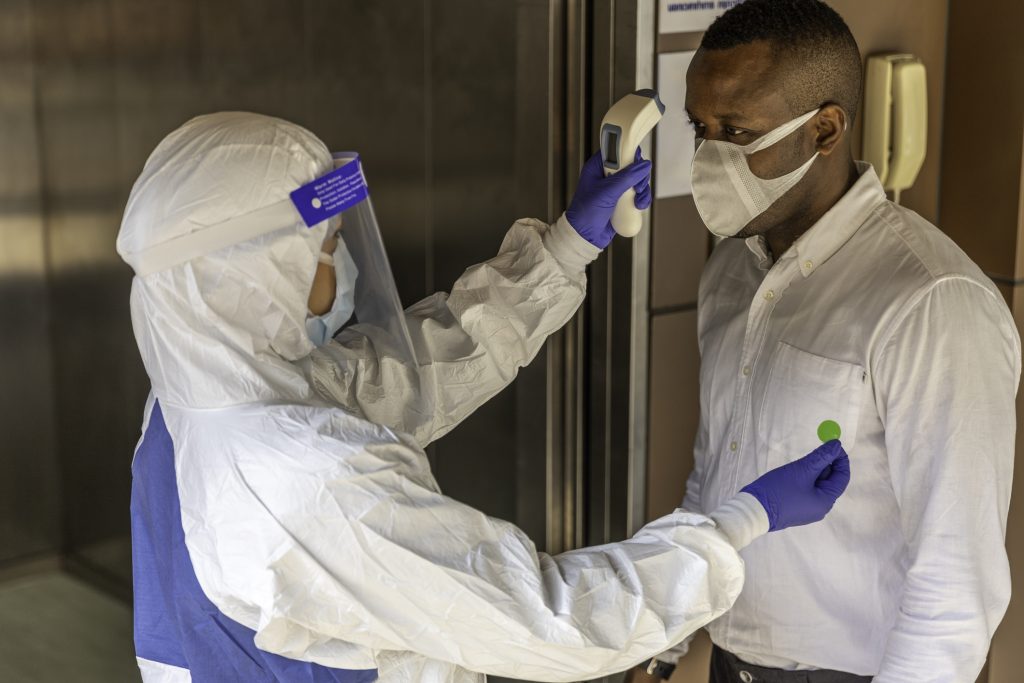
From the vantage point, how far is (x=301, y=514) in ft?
4.90

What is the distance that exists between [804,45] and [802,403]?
0.55 metres

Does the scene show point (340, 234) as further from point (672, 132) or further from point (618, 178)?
point (672, 132)

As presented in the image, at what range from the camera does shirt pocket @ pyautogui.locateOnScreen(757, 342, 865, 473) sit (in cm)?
182

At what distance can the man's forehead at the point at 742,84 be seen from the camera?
1860mm

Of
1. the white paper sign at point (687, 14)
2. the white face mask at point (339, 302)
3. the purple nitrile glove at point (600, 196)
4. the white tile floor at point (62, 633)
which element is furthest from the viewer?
the white paper sign at point (687, 14)

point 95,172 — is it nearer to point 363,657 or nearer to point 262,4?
point 262,4

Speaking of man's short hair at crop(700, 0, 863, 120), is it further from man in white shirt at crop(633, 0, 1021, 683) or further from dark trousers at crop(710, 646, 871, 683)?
dark trousers at crop(710, 646, 871, 683)

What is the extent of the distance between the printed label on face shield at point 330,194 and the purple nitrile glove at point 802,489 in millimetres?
688

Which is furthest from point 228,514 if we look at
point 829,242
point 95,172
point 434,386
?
point 829,242

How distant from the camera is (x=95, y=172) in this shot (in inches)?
80.7

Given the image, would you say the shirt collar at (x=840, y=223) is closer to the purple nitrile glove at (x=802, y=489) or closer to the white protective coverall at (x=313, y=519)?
the purple nitrile glove at (x=802, y=489)

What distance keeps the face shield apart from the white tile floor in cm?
78

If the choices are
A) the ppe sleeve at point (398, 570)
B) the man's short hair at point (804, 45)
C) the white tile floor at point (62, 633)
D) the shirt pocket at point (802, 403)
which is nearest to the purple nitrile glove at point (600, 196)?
the man's short hair at point (804, 45)

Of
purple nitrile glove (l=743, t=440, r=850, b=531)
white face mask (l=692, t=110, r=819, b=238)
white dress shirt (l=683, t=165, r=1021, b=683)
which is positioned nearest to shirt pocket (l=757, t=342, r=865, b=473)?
white dress shirt (l=683, t=165, r=1021, b=683)
